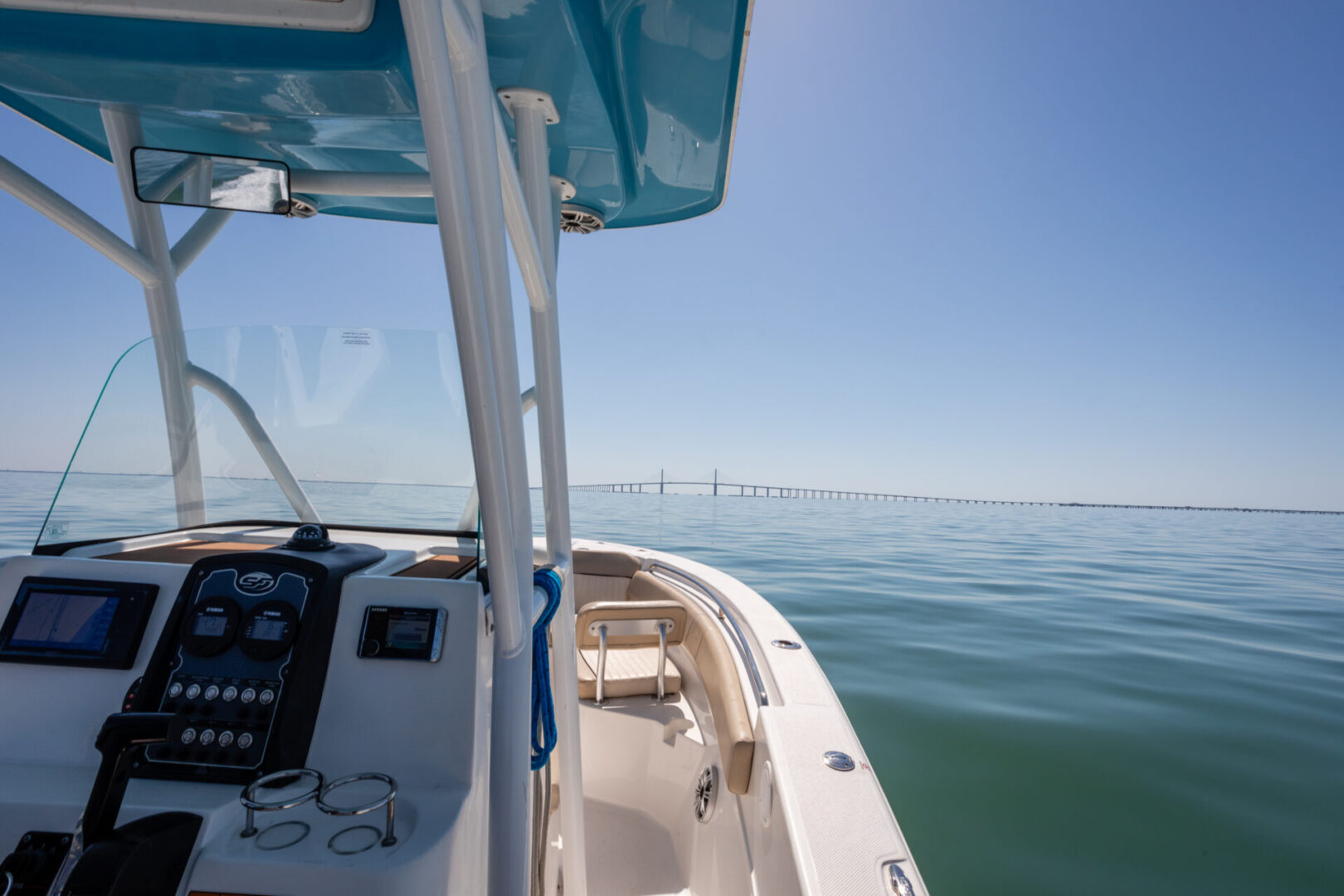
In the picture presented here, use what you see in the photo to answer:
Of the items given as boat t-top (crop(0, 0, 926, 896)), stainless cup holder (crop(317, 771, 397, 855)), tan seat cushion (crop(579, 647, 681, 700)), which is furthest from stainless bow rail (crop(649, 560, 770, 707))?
stainless cup holder (crop(317, 771, 397, 855))

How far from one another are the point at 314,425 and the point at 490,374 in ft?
2.12

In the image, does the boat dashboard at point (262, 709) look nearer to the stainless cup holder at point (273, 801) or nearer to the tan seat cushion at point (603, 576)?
the stainless cup holder at point (273, 801)

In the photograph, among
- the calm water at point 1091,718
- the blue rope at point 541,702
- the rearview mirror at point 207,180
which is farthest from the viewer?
the calm water at point 1091,718

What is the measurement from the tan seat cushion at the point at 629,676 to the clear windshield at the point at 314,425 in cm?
126

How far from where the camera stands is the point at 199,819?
0.59m

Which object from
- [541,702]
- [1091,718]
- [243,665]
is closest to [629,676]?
[541,702]

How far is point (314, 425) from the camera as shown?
3.82ft

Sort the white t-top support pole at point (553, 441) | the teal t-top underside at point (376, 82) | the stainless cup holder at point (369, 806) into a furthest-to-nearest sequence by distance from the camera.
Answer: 1. the white t-top support pole at point (553, 441)
2. the teal t-top underside at point (376, 82)
3. the stainless cup holder at point (369, 806)

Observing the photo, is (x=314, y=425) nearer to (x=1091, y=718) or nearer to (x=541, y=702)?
(x=541, y=702)

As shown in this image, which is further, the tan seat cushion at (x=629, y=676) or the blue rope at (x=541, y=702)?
the tan seat cushion at (x=629, y=676)

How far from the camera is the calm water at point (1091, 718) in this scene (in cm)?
181

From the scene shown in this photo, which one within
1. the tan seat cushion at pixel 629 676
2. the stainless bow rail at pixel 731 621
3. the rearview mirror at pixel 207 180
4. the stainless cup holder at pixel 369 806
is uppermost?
the rearview mirror at pixel 207 180

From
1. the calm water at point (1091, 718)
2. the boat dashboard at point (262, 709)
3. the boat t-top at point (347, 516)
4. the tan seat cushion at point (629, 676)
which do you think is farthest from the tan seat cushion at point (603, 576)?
the boat dashboard at point (262, 709)

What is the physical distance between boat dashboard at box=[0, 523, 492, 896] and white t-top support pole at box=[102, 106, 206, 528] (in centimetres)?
24
